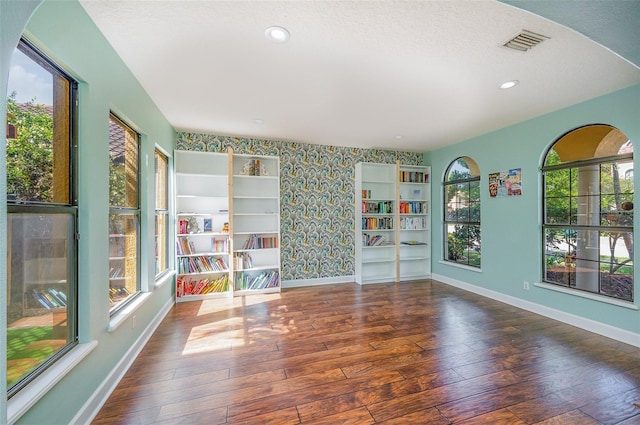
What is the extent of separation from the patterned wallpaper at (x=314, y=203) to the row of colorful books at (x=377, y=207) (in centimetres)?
25

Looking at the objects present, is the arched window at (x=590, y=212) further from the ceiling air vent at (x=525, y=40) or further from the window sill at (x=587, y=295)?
the ceiling air vent at (x=525, y=40)

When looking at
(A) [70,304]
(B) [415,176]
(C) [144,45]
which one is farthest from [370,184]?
(A) [70,304]

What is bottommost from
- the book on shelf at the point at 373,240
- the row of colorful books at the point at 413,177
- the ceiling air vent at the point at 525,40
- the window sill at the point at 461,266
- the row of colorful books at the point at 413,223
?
the window sill at the point at 461,266

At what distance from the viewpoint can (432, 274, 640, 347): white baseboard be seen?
8.50 feet

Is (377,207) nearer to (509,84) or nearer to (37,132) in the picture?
(509,84)

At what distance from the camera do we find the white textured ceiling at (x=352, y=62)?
1617 millimetres

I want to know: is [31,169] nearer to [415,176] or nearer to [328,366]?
[328,366]

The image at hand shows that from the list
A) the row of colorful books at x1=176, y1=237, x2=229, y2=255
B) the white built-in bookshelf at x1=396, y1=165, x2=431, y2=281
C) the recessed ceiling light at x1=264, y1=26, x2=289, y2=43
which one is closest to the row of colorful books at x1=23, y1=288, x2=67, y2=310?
the recessed ceiling light at x1=264, y1=26, x2=289, y2=43

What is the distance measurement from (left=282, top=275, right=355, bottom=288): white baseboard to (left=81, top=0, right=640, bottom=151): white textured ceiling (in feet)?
8.84

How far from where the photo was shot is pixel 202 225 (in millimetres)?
4102

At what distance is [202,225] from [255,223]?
83 cm

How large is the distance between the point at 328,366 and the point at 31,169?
235 cm

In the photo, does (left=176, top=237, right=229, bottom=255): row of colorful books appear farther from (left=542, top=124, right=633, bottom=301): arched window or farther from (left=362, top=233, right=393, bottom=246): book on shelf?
(left=542, top=124, right=633, bottom=301): arched window

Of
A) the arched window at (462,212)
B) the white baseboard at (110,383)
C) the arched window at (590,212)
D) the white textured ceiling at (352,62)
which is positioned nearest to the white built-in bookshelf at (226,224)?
the white textured ceiling at (352,62)
